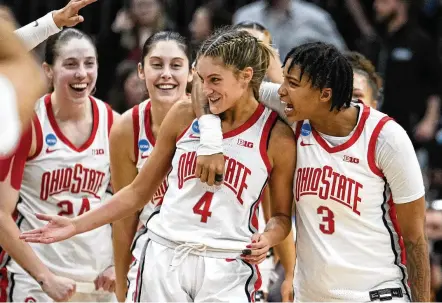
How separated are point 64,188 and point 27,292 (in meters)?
0.62

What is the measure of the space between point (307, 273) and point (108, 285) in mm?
1473

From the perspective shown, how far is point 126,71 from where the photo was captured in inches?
318

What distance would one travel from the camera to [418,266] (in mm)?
4129

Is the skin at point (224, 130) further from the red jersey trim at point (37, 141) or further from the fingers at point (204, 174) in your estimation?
the red jersey trim at point (37, 141)

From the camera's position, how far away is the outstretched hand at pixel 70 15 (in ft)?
14.6

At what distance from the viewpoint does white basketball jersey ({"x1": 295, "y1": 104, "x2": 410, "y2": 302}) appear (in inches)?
162

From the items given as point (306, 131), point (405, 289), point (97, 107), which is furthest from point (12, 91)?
point (97, 107)

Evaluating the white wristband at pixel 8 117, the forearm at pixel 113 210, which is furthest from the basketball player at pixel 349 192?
the white wristband at pixel 8 117

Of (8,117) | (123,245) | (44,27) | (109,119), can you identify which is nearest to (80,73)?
(109,119)

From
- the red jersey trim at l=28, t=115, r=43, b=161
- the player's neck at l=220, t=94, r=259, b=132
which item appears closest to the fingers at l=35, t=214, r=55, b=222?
the player's neck at l=220, t=94, r=259, b=132

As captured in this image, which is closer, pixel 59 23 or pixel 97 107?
pixel 59 23

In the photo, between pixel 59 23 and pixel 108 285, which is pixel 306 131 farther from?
pixel 108 285

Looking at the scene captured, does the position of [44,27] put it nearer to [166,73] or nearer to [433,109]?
[166,73]

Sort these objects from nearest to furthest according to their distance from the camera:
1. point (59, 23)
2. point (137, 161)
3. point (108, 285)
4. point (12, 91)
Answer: point (12, 91), point (59, 23), point (137, 161), point (108, 285)
